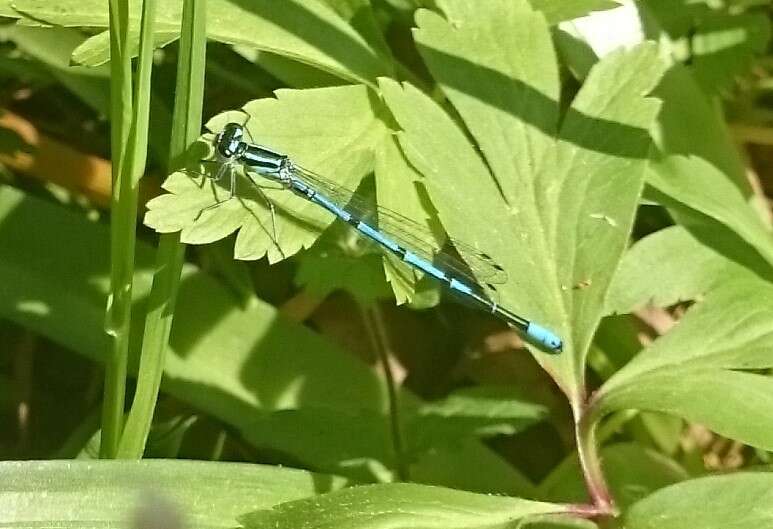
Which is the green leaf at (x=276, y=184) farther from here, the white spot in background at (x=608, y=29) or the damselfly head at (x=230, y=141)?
the white spot in background at (x=608, y=29)

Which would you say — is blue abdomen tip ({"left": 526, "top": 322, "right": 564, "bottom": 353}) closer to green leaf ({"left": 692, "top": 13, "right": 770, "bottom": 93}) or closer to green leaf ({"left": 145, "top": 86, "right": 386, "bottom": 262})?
green leaf ({"left": 145, "top": 86, "right": 386, "bottom": 262})

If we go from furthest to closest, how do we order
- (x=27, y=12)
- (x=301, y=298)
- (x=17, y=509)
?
(x=301, y=298)
(x=27, y=12)
(x=17, y=509)

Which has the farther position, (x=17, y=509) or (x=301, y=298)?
(x=301, y=298)

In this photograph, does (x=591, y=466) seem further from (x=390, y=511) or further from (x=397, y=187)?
(x=397, y=187)

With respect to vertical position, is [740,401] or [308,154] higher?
[308,154]

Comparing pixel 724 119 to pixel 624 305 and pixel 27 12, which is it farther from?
pixel 27 12

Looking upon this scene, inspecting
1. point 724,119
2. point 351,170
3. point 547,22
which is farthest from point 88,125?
point 724,119
